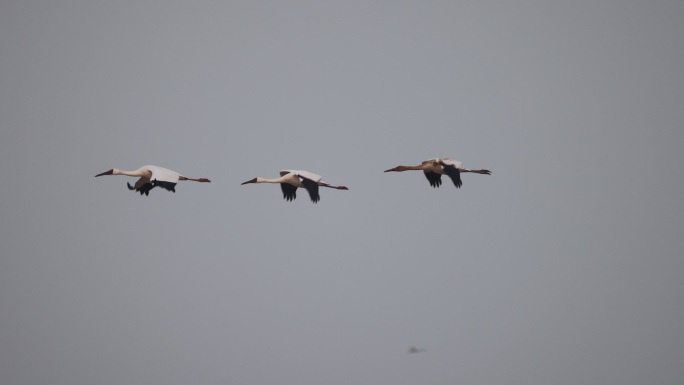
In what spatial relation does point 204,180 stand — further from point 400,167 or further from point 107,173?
point 400,167

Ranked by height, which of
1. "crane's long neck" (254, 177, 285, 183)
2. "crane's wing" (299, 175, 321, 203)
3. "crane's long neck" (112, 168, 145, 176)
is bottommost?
"crane's wing" (299, 175, 321, 203)

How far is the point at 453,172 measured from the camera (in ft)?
136

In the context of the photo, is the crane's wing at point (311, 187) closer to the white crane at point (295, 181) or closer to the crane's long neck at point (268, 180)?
the white crane at point (295, 181)

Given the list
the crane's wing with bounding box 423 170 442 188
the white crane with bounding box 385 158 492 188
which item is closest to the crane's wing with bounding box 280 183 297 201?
the white crane with bounding box 385 158 492 188

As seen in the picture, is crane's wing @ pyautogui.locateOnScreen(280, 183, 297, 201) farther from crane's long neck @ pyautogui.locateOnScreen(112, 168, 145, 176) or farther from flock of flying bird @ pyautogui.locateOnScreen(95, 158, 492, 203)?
crane's long neck @ pyautogui.locateOnScreen(112, 168, 145, 176)

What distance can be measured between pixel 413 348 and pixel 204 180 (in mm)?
9283

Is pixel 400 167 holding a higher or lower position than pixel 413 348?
higher

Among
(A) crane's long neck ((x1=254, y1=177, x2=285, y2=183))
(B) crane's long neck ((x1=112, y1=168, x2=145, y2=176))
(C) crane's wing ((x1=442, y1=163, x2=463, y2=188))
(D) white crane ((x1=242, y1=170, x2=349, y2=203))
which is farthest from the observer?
(A) crane's long neck ((x1=254, y1=177, x2=285, y2=183))

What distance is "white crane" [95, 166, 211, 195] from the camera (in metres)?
40.7

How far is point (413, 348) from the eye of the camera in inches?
1745

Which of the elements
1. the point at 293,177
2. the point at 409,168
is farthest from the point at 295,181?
the point at 409,168

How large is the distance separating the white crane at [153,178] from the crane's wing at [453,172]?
8299mm

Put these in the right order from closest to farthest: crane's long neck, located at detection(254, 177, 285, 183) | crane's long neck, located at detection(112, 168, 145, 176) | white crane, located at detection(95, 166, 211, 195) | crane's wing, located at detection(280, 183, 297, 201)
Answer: white crane, located at detection(95, 166, 211, 195) → crane's long neck, located at detection(112, 168, 145, 176) → crane's long neck, located at detection(254, 177, 285, 183) → crane's wing, located at detection(280, 183, 297, 201)

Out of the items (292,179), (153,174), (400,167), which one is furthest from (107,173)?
(400,167)
